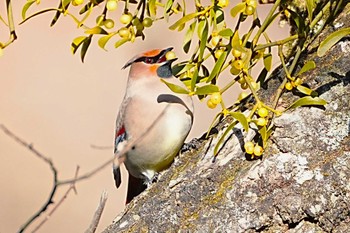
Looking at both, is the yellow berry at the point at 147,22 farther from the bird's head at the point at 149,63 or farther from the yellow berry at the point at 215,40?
the bird's head at the point at 149,63

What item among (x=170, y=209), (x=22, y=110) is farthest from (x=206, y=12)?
(x=22, y=110)

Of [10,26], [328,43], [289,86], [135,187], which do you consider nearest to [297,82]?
[289,86]

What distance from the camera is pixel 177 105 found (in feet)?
9.00

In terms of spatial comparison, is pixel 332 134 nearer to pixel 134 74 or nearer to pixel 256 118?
pixel 256 118

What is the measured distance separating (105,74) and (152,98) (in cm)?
393

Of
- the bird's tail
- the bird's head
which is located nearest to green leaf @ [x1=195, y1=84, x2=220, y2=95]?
the bird's head

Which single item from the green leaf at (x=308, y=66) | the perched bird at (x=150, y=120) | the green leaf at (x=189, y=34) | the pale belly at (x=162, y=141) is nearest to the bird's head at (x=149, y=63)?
the perched bird at (x=150, y=120)

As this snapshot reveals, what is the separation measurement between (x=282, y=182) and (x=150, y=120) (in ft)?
3.38

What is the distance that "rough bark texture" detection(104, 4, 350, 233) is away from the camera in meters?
1.84

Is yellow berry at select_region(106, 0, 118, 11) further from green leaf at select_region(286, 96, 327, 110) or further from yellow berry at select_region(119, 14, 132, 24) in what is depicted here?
green leaf at select_region(286, 96, 327, 110)

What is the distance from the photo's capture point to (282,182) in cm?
185

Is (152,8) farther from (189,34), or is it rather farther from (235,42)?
(235,42)

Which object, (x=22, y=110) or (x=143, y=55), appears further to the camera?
(x=22, y=110)

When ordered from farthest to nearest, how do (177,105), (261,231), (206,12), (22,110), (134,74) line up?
(22,110) < (134,74) < (177,105) < (206,12) < (261,231)
